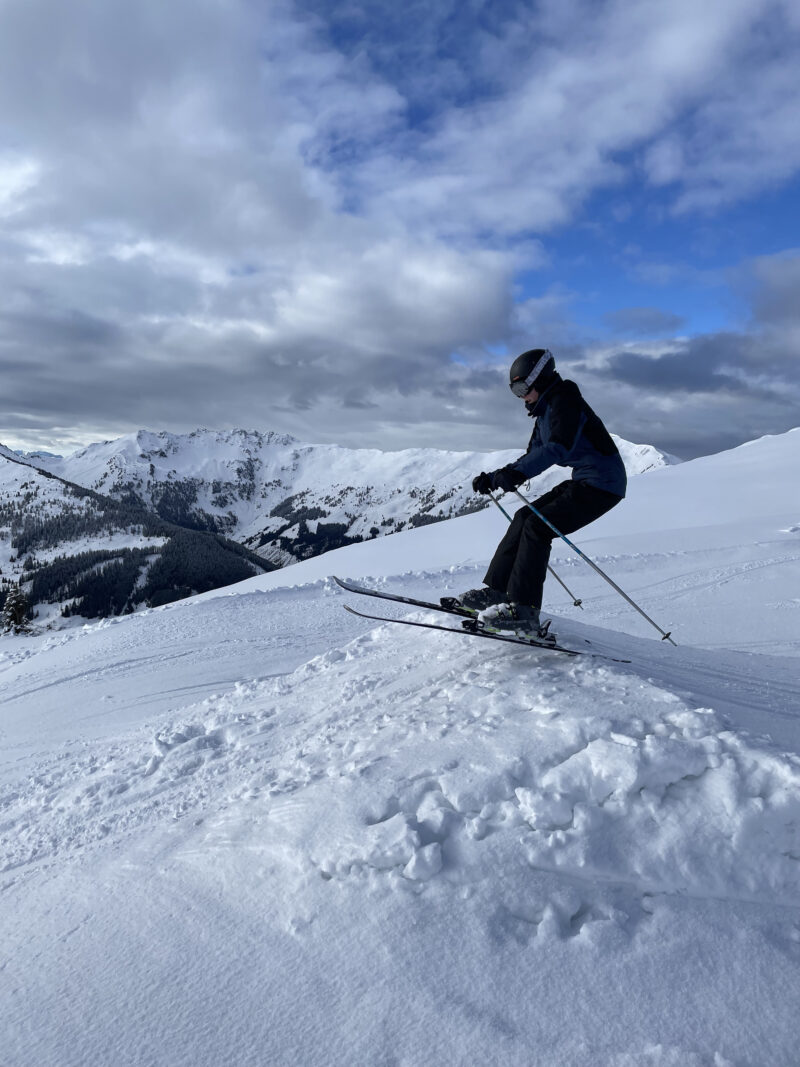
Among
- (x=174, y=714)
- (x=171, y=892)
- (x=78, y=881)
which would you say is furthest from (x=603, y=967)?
(x=174, y=714)

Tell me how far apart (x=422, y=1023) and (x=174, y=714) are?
5.96 m

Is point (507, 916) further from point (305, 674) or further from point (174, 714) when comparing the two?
point (174, 714)

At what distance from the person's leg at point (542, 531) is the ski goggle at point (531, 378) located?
1.16 metres

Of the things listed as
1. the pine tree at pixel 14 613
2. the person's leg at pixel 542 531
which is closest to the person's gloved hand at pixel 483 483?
the person's leg at pixel 542 531

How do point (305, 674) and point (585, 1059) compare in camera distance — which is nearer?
point (585, 1059)

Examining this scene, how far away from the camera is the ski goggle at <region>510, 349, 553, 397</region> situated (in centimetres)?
659

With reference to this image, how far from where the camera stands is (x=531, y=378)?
6.60m

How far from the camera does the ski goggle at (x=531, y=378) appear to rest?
6.59m

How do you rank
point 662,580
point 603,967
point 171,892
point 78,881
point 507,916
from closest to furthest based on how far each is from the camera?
point 603,967
point 507,916
point 171,892
point 78,881
point 662,580

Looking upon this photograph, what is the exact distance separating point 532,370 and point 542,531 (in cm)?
172

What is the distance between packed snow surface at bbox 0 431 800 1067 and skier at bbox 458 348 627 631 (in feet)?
1.81

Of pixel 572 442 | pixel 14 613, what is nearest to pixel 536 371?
pixel 572 442

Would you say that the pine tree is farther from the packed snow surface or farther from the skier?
the skier

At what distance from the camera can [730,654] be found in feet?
26.9
